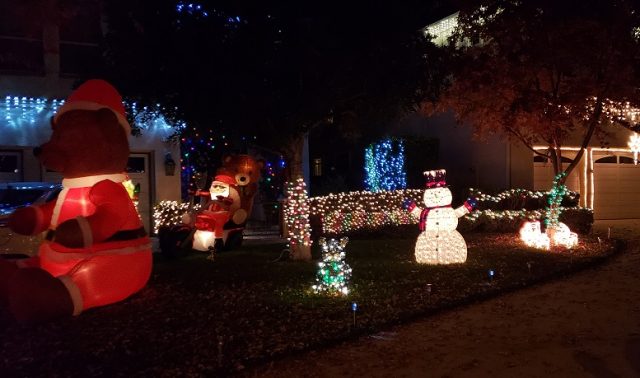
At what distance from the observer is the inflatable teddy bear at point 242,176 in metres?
12.5

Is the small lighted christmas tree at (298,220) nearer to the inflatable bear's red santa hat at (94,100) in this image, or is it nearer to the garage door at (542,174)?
the inflatable bear's red santa hat at (94,100)

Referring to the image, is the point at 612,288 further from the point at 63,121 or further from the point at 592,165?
the point at 592,165

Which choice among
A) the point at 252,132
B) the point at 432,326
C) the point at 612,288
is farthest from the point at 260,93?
the point at 612,288

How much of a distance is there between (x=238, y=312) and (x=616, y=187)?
713 inches

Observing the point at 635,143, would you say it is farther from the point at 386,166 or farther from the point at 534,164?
the point at 386,166

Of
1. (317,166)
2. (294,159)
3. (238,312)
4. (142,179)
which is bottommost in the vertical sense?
(238,312)

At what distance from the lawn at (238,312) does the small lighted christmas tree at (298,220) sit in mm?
476

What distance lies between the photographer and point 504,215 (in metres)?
16.2

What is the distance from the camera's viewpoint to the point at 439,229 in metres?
10.3

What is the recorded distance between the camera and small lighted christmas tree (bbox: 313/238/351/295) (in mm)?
7957

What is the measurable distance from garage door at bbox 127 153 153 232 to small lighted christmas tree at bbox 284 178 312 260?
5.95 metres

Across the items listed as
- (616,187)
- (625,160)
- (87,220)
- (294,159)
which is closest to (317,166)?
(616,187)

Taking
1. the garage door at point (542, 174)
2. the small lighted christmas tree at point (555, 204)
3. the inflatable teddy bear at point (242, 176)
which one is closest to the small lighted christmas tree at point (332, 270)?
the inflatable teddy bear at point (242, 176)

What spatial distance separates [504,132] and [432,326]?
9995 millimetres
